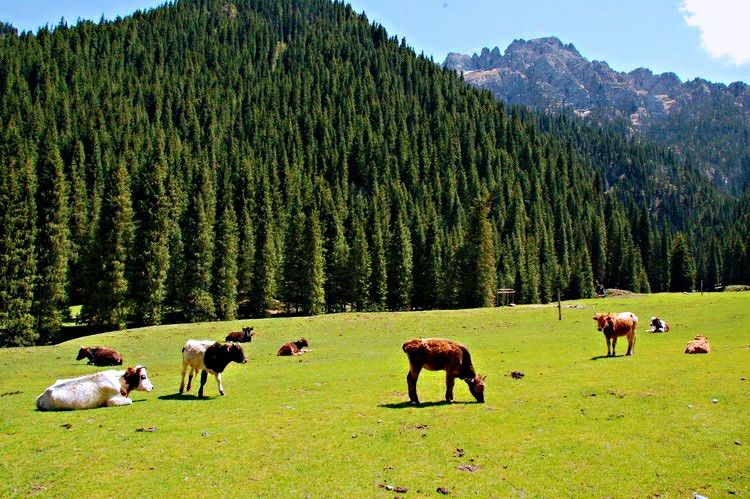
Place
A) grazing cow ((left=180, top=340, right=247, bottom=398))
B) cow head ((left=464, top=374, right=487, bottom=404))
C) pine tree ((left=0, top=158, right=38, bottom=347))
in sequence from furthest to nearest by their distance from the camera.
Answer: pine tree ((left=0, top=158, right=38, bottom=347)) < grazing cow ((left=180, top=340, right=247, bottom=398)) < cow head ((left=464, top=374, right=487, bottom=404))

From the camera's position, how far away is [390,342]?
42.4 meters

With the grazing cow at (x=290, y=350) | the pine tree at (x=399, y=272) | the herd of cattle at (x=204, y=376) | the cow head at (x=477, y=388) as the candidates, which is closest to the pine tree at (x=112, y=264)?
the grazing cow at (x=290, y=350)

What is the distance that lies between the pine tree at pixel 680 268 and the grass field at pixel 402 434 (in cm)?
12886

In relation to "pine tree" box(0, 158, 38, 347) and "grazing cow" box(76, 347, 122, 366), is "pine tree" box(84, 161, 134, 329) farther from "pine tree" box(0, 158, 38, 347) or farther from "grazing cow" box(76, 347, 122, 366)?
"grazing cow" box(76, 347, 122, 366)

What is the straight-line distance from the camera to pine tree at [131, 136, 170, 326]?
206 feet

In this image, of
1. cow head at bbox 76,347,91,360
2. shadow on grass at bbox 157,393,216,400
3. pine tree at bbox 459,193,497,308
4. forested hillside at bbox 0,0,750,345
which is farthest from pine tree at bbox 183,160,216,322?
shadow on grass at bbox 157,393,216,400

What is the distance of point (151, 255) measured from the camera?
63.1m

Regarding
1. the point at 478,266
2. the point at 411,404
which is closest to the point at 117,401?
the point at 411,404

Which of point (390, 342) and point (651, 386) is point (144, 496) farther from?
point (390, 342)

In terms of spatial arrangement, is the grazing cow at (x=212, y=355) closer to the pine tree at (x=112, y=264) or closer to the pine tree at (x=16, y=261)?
the pine tree at (x=16, y=261)

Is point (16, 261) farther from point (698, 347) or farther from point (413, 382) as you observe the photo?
point (698, 347)

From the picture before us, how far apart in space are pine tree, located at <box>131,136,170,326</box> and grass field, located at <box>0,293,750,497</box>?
111 ft

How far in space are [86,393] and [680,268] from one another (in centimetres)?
15402

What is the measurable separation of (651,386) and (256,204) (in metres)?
109
